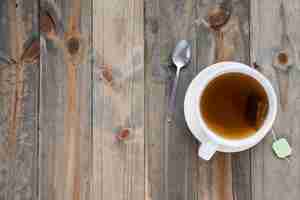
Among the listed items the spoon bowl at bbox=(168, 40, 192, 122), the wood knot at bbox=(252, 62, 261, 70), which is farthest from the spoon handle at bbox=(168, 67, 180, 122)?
the wood knot at bbox=(252, 62, 261, 70)

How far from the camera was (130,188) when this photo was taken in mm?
866

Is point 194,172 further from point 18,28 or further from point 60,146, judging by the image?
point 18,28

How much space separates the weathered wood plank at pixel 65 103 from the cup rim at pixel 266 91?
0.56 feet

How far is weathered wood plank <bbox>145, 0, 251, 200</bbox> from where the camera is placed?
86 cm

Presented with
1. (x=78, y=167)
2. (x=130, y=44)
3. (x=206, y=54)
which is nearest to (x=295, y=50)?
(x=206, y=54)

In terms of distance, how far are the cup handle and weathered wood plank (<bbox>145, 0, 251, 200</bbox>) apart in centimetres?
4

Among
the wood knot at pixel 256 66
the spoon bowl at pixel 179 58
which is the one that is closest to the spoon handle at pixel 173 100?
the spoon bowl at pixel 179 58

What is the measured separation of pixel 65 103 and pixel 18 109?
7 centimetres

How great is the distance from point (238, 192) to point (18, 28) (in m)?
0.39

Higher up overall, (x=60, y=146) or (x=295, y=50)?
(x=295, y=50)

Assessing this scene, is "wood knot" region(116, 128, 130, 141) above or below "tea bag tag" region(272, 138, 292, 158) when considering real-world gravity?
above

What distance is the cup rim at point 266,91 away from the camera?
0.79 meters

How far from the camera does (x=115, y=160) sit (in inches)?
34.1

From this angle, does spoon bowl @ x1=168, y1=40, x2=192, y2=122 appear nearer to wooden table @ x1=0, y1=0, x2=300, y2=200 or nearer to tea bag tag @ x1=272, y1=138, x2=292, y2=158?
wooden table @ x1=0, y1=0, x2=300, y2=200
